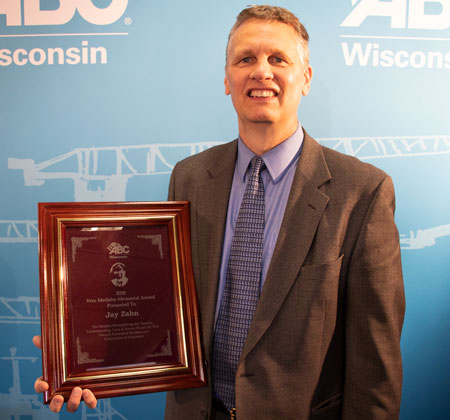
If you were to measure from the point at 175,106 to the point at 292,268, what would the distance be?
3.90ft

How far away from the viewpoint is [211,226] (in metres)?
1.49

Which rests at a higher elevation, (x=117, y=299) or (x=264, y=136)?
(x=264, y=136)

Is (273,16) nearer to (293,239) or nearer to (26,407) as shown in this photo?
(293,239)

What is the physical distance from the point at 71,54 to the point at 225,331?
64.7 inches

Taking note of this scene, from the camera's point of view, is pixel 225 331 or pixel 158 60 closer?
pixel 225 331

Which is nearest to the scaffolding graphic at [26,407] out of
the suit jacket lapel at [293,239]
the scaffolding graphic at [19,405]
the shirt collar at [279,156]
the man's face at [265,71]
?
the scaffolding graphic at [19,405]

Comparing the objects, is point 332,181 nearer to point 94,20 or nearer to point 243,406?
point 243,406

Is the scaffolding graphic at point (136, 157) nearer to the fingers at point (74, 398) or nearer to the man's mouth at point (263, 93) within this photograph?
the man's mouth at point (263, 93)

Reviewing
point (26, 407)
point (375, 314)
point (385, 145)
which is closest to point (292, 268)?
point (375, 314)

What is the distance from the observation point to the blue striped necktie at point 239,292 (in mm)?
1377

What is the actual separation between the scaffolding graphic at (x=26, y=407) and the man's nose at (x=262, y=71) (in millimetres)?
1942

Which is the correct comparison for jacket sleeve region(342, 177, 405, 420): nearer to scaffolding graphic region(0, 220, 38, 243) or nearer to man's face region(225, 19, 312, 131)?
man's face region(225, 19, 312, 131)

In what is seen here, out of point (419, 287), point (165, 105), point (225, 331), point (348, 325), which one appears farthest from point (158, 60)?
point (419, 287)

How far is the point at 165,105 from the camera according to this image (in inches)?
82.8
